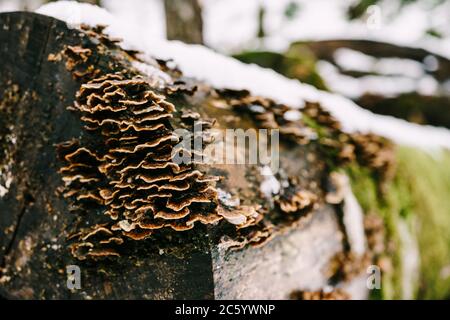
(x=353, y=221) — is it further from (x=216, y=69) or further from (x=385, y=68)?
(x=385, y=68)

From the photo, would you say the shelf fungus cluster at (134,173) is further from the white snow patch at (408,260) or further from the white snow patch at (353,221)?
the white snow patch at (408,260)

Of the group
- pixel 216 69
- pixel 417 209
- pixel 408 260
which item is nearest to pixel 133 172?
pixel 216 69

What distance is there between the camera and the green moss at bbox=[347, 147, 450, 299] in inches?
129

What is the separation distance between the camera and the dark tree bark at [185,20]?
213 inches

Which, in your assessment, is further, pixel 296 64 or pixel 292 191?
pixel 296 64

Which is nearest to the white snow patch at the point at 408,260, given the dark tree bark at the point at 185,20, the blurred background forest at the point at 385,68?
the blurred background forest at the point at 385,68

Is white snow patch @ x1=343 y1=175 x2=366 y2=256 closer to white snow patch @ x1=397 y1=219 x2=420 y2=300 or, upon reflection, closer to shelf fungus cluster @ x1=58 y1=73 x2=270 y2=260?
white snow patch @ x1=397 y1=219 x2=420 y2=300

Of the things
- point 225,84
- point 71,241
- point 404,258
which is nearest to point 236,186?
point 225,84

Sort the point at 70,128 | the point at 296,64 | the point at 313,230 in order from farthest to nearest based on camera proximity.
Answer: the point at 296,64, the point at 313,230, the point at 70,128

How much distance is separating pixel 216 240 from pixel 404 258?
8.24ft

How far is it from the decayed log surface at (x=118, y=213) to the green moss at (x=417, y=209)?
0.91 metres

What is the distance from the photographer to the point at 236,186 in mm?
2033

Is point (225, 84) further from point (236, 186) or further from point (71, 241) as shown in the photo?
point (71, 241)

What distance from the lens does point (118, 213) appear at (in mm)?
1842
